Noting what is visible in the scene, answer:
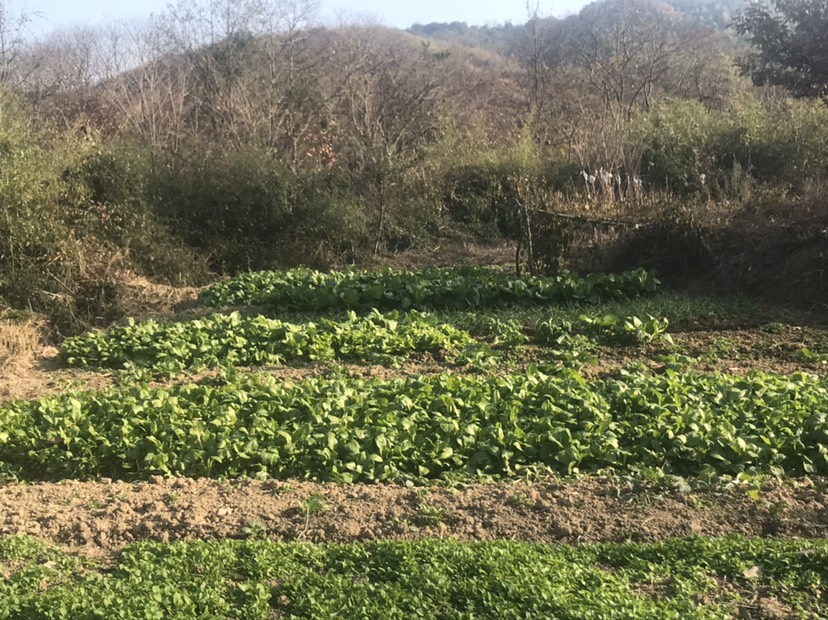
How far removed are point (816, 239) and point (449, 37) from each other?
2121 inches

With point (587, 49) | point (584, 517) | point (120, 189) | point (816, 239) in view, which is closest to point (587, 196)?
point (816, 239)

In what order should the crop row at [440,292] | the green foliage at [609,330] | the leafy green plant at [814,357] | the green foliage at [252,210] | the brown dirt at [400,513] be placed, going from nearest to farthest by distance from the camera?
the brown dirt at [400,513] → the leafy green plant at [814,357] → the green foliage at [609,330] → the crop row at [440,292] → the green foliage at [252,210]

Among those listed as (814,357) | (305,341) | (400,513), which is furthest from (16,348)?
(814,357)

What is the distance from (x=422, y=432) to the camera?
5.52m

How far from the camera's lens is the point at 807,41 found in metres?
14.5

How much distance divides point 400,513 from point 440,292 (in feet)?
23.8

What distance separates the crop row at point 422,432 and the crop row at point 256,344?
1991mm

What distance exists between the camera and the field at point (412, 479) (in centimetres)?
365

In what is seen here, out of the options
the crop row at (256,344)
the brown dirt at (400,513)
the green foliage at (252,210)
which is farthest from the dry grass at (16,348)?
the green foliage at (252,210)

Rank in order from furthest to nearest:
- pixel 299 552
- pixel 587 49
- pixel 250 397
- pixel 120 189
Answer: pixel 587 49
pixel 120 189
pixel 250 397
pixel 299 552

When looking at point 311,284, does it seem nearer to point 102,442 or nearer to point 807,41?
point 102,442

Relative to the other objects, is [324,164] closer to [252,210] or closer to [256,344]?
[252,210]

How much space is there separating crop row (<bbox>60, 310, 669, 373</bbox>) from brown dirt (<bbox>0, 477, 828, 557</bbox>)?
328cm

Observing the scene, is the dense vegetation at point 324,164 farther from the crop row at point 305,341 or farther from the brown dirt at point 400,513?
the brown dirt at point 400,513
